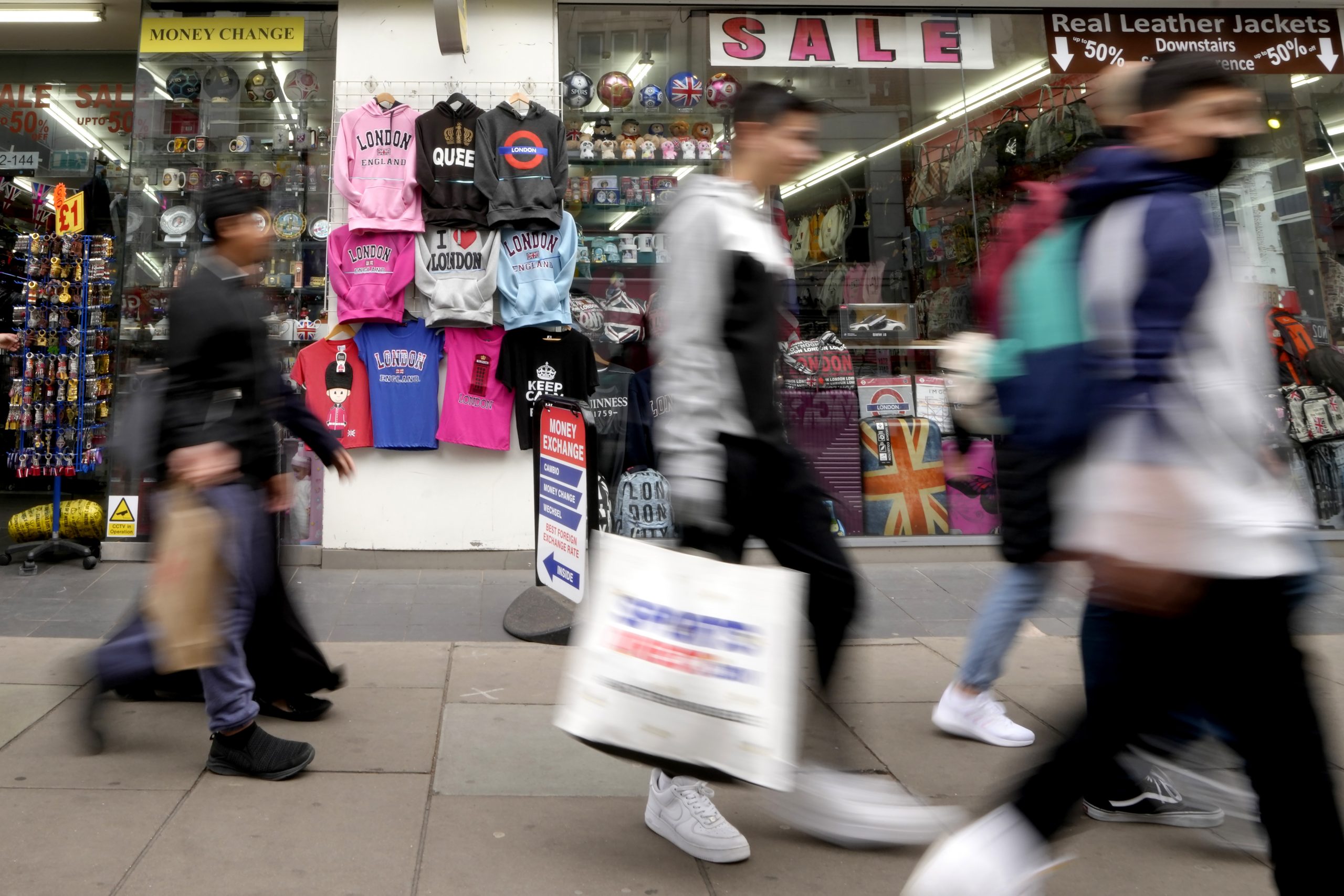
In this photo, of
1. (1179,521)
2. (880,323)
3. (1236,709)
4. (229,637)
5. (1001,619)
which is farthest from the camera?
(880,323)

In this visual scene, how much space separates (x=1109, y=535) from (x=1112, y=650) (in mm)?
303

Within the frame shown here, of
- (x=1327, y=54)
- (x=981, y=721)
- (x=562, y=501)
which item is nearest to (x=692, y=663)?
(x=981, y=721)

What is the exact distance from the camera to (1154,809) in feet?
10.2

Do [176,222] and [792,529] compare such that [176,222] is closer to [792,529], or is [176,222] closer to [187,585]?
[187,585]

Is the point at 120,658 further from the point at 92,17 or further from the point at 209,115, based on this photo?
the point at 92,17

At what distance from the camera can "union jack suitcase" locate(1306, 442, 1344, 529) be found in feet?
25.2

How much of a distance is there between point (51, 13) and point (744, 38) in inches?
188

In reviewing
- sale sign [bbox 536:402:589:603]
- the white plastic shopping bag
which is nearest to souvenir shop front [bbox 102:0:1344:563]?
sale sign [bbox 536:402:589:603]

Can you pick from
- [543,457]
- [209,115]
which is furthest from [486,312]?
[209,115]

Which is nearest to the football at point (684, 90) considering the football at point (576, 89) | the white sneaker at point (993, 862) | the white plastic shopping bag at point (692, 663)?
the football at point (576, 89)

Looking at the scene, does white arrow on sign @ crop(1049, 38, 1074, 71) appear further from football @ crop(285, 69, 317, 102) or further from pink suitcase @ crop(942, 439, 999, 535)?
football @ crop(285, 69, 317, 102)

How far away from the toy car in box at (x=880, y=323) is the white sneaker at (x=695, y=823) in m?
5.07

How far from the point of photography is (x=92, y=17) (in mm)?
7324

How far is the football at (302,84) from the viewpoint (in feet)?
23.6
